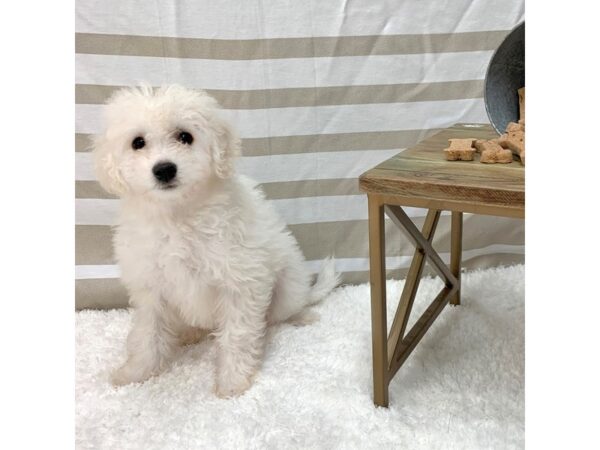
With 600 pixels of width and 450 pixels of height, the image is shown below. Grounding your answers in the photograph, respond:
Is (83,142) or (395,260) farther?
(395,260)

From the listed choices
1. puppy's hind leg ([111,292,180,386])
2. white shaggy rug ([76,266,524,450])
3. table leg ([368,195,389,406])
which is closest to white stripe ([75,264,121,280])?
white shaggy rug ([76,266,524,450])

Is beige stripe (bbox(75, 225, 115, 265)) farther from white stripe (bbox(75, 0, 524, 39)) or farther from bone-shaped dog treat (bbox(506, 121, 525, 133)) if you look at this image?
Answer: bone-shaped dog treat (bbox(506, 121, 525, 133))

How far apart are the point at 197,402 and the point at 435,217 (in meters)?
0.92

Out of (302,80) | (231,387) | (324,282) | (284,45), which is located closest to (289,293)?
(324,282)

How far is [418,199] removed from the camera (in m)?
1.23

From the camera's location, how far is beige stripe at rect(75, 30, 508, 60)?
69.1 inches

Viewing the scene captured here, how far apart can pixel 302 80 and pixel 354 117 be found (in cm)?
23

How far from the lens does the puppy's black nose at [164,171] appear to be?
1329 millimetres

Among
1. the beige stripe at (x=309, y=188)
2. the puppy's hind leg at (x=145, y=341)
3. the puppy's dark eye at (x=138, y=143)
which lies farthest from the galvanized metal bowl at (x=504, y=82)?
the puppy's hind leg at (x=145, y=341)

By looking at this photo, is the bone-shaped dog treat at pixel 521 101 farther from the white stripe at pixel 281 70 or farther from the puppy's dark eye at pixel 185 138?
the puppy's dark eye at pixel 185 138

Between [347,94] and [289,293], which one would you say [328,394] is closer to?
[289,293]

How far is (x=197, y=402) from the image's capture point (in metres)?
1.52
